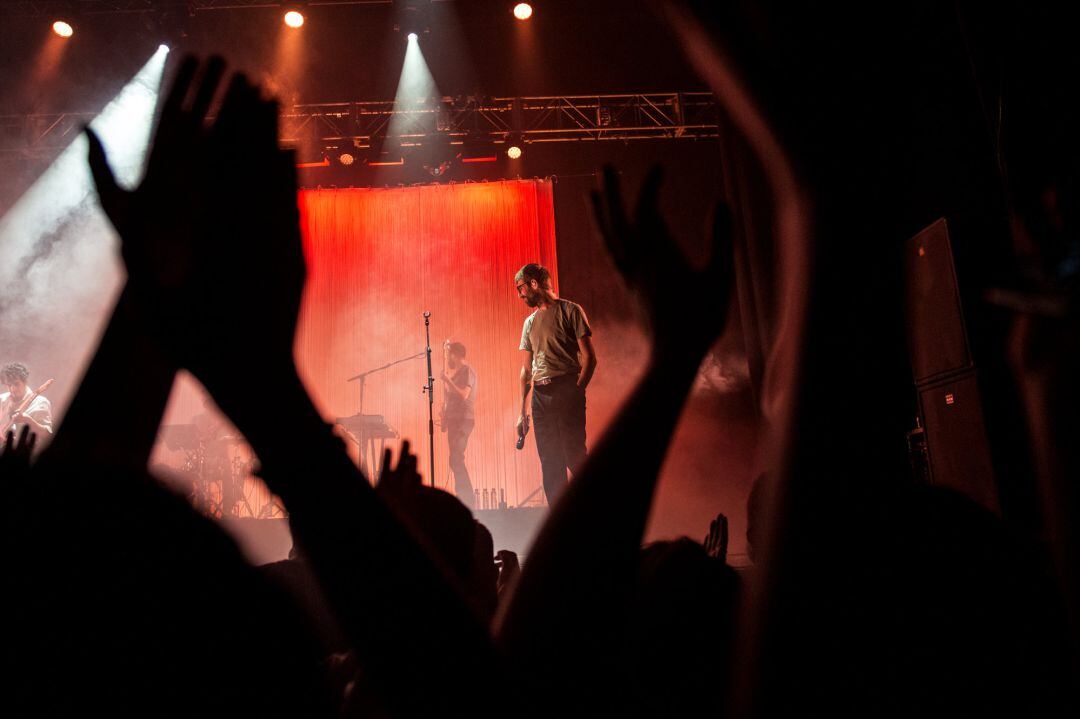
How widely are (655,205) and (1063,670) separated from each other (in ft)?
1.64

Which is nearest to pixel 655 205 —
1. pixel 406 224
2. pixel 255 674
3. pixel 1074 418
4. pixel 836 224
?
pixel 836 224

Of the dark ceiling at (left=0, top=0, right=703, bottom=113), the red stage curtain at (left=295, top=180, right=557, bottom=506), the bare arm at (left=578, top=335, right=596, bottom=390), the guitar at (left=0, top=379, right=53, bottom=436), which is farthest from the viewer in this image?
the red stage curtain at (left=295, top=180, right=557, bottom=506)

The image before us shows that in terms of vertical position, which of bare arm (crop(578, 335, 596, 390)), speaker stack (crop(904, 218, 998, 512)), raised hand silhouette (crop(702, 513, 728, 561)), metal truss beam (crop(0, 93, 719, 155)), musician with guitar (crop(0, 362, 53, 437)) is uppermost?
metal truss beam (crop(0, 93, 719, 155))

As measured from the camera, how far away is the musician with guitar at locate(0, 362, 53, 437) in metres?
5.76

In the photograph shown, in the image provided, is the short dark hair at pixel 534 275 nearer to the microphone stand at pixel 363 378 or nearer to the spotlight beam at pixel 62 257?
the microphone stand at pixel 363 378

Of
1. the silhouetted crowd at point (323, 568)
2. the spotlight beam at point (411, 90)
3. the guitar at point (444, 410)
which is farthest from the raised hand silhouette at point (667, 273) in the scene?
the spotlight beam at point (411, 90)

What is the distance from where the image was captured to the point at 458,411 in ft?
25.0

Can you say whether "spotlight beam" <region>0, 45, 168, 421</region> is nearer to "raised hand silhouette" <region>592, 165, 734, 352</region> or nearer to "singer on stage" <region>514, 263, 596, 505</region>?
"singer on stage" <region>514, 263, 596, 505</region>

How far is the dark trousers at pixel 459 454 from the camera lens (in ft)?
24.7

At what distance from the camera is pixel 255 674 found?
0.41m

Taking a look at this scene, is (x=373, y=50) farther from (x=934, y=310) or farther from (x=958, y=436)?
(x=958, y=436)

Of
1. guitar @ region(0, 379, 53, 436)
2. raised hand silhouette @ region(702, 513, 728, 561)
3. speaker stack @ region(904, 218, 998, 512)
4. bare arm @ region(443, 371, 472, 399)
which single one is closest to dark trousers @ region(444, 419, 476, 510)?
bare arm @ region(443, 371, 472, 399)

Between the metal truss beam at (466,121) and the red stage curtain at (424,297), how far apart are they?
38.5 inches

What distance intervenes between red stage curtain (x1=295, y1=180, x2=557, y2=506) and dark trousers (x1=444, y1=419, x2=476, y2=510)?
0.63 meters
